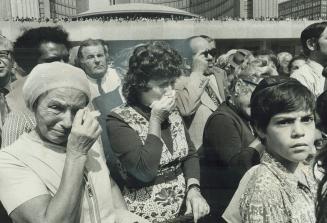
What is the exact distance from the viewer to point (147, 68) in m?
2.43

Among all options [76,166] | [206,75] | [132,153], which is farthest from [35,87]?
[206,75]

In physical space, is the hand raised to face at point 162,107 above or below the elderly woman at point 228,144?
above

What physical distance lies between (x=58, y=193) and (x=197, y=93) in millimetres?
2063

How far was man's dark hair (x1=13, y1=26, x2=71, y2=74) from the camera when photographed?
2.63 meters

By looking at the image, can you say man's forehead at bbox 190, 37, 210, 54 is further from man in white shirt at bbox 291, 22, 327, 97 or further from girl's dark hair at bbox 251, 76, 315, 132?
girl's dark hair at bbox 251, 76, 315, 132

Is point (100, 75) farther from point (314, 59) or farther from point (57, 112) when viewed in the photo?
point (314, 59)

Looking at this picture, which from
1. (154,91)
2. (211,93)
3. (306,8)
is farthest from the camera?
(306,8)

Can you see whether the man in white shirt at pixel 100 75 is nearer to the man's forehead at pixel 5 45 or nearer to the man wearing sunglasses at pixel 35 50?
the man wearing sunglasses at pixel 35 50

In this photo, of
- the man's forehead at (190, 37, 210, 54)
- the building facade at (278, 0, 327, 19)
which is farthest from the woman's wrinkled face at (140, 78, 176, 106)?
the building facade at (278, 0, 327, 19)

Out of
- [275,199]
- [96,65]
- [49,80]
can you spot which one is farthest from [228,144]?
[49,80]

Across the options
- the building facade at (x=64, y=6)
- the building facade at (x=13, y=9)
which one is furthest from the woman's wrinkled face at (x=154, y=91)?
the building facade at (x=64, y=6)

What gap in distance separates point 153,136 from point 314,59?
196cm

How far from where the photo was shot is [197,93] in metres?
3.38

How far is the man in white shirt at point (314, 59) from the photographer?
3.30 metres
